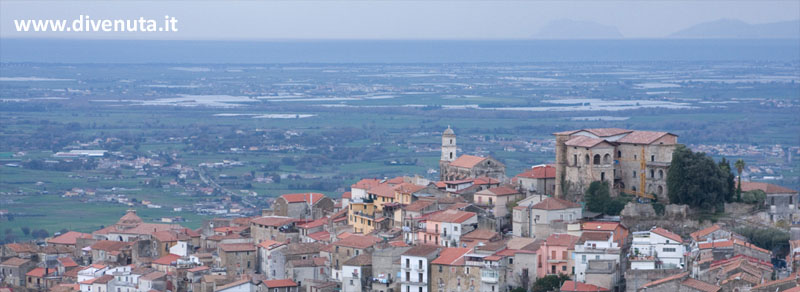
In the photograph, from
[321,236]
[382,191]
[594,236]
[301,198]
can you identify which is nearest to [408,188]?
[382,191]

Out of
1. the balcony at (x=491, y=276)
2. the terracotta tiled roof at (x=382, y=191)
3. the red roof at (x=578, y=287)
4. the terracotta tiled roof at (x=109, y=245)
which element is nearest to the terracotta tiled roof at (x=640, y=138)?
the terracotta tiled roof at (x=382, y=191)

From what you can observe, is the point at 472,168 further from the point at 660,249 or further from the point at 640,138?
the point at 660,249

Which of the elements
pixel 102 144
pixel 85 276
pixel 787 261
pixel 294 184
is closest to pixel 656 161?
pixel 787 261

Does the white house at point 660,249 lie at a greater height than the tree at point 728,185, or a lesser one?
lesser

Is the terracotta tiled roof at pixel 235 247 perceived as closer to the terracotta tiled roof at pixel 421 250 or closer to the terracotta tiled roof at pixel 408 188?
the terracotta tiled roof at pixel 408 188

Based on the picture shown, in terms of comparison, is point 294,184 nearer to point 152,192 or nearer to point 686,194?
point 152,192
